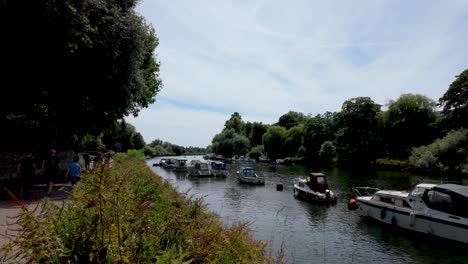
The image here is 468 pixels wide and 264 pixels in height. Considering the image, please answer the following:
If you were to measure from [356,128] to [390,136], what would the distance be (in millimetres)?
10627

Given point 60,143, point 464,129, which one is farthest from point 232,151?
point 60,143

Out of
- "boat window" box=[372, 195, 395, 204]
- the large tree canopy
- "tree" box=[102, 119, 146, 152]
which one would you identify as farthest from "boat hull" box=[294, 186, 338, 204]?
"tree" box=[102, 119, 146, 152]

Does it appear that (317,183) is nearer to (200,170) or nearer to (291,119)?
(200,170)

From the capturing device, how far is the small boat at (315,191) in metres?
34.1

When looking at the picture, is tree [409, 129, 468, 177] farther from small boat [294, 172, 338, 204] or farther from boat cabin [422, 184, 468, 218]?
boat cabin [422, 184, 468, 218]

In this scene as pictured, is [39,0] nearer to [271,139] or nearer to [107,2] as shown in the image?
[107,2]

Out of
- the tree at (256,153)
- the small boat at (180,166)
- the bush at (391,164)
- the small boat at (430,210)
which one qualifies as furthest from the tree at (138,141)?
the small boat at (430,210)

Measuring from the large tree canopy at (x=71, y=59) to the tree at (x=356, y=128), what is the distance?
75.2 meters

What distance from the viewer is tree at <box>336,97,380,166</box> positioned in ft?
295

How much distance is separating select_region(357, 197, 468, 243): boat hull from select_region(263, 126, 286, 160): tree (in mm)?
91313

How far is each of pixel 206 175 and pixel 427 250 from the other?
144ft

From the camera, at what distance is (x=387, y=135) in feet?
281

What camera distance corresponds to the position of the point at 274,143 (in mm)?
121000

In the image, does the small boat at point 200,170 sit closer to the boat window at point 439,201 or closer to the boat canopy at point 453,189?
the boat window at point 439,201
